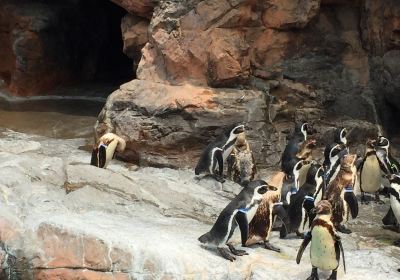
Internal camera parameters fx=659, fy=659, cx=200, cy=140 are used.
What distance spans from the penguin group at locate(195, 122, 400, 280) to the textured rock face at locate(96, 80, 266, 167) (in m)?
0.54

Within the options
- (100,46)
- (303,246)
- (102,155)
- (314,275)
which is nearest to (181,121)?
(102,155)

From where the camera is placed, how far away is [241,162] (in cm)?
864

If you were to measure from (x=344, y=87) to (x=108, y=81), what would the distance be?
6528 mm

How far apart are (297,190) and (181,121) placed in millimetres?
2574

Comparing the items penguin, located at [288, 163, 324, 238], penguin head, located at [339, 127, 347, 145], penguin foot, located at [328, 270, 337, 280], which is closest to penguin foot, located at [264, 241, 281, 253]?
penguin, located at [288, 163, 324, 238]

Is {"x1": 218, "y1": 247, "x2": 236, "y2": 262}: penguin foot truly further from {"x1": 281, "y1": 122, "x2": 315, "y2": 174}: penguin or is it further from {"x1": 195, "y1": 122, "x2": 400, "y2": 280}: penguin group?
{"x1": 281, "y1": 122, "x2": 315, "y2": 174}: penguin

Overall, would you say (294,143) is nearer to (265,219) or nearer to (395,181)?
(395,181)

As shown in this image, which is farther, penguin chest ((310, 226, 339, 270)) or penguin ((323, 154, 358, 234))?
penguin ((323, 154, 358, 234))

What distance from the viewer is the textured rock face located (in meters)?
9.21

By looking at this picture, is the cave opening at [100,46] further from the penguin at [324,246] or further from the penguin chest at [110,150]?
the penguin at [324,246]

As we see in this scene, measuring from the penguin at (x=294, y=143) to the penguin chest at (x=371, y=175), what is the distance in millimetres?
896

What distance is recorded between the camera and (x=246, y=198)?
20.0 ft

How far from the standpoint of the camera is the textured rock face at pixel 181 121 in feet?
30.2

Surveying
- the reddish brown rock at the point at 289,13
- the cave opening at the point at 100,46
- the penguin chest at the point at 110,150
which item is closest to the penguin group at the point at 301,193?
the penguin chest at the point at 110,150
